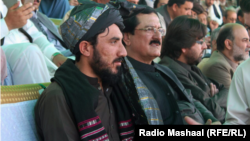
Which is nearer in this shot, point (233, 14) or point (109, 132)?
point (109, 132)

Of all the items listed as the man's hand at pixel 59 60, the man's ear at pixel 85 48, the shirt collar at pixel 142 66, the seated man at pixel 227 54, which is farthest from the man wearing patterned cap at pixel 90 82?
the seated man at pixel 227 54

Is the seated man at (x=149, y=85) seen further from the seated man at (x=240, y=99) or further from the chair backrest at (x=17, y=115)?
the chair backrest at (x=17, y=115)

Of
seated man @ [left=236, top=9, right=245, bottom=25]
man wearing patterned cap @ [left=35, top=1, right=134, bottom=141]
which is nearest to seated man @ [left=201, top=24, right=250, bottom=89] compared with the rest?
man wearing patterned cap @ [left=35, top=1, right=134, bottom=141]

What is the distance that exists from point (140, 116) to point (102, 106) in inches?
12.8

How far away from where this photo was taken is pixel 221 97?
11.8 ft

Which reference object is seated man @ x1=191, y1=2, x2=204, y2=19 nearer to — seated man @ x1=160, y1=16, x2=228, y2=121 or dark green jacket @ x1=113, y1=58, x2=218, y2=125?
seated man @ x1=160, y1=16, x2=228, y2=121

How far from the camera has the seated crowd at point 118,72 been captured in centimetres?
187

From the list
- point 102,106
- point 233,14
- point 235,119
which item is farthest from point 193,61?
point 233,14

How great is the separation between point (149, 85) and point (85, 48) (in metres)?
0.82

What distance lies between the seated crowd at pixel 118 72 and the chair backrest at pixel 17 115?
0.09m

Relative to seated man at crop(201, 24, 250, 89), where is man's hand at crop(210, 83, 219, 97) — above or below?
below

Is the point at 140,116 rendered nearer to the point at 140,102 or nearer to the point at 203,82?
the point at 140,102

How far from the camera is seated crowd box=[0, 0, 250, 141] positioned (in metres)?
1.87

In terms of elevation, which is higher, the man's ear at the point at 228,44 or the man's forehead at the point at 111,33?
the man's forehead at the point at 111,33
